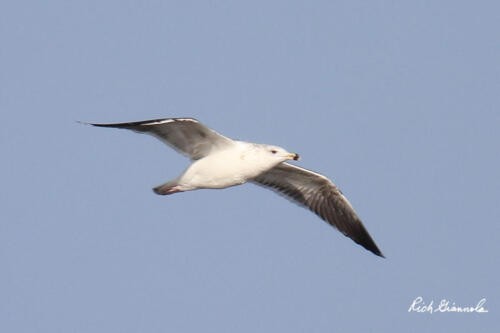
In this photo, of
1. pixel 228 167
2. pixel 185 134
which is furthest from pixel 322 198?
pixel 185 134

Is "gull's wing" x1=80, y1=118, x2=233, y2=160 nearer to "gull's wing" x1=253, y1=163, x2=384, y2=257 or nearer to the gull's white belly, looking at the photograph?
the gull's white belly

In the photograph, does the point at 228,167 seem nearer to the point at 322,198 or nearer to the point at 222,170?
the point at 222,170

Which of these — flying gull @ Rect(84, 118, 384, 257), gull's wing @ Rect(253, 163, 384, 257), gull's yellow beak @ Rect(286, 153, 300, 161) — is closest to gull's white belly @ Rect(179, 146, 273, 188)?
flying gull @ Rect(84, 118, 384, 257)

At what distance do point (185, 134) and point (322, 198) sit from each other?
3.32m

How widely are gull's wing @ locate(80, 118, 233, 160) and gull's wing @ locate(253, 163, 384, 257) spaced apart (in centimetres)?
208

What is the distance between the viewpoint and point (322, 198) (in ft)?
51.7

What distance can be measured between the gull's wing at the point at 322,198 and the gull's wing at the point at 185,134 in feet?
6.82

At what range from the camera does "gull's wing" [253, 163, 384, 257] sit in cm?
1553

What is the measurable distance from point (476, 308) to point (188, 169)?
4.72 m

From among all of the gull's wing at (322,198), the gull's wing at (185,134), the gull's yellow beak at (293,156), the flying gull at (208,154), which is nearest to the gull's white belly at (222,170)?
the flying gull at (208,154)

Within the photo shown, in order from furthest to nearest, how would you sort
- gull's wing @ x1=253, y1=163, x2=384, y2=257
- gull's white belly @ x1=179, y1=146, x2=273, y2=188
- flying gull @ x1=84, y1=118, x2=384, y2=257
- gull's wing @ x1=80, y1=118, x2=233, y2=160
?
1. gull's wing @ x1=253, y1=163, x2=384, y2=257
2. gull's white belly @ x1=179, y1=146, x2=273, y2=188
3. flying gull @ x1=84, y1=118, x2=384, y2=257
4. gull's wing @ x1=80, y1=118, x2=233, y2=160

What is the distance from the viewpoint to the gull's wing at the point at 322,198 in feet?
51.0

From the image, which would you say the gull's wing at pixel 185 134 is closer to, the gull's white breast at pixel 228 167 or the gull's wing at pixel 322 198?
the gull's white breast at pixel 228 167

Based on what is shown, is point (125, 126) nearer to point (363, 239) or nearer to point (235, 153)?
point (235, 153)
